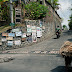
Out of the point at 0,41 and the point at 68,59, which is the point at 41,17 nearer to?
the point at 0,41

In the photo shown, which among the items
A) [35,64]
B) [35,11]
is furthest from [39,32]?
[35,64]

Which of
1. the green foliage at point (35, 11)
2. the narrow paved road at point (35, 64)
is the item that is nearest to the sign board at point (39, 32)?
the green foliage at point (35, 11)

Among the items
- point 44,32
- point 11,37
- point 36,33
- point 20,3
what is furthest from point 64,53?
point 20,3

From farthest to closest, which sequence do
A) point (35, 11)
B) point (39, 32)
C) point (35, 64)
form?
point (35, 11) < point (39, 32) < point (35, 64)

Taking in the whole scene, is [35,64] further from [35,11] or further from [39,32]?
[35,11]

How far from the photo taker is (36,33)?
50.4 feet

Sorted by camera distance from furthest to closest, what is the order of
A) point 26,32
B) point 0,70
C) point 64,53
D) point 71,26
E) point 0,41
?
point 71,26 < point 26,32 < point 0,41 < point 0,70 < point 64,53

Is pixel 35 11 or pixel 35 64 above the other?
pixel 35 11

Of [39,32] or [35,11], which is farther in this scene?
[35,11]

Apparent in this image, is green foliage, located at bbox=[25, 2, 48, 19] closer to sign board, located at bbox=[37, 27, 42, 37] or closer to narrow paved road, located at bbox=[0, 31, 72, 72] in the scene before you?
sign board, located at bbox=[37, 27, 42, 37]

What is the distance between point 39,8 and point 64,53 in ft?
45.3

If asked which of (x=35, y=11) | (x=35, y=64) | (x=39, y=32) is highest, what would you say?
(x=35, y=11)

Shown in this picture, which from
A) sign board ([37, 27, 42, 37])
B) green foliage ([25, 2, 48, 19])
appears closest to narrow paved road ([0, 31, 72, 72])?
sign board ([37, 27, 42, 37])

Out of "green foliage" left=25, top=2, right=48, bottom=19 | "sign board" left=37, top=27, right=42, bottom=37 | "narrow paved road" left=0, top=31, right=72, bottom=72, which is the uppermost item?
"green foliage" left=25, top=2, right=48, bottom=19
